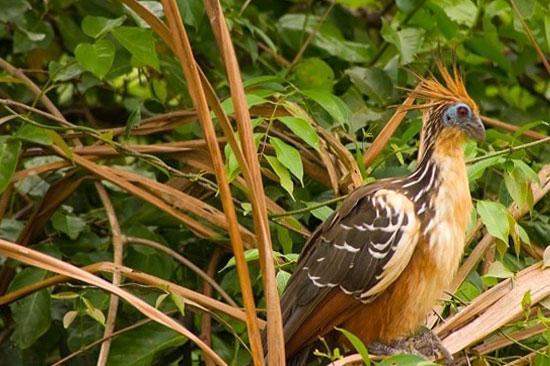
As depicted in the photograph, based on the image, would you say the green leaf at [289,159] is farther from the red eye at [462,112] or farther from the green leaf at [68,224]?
the green leaf at [68,224]

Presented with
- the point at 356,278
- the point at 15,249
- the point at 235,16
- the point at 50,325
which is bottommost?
the point at 50,325

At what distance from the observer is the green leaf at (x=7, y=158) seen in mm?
3514

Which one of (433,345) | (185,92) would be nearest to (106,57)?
(185,92)

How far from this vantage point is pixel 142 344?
3.69 m

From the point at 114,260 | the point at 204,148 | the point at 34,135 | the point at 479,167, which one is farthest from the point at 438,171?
the point at 34,135

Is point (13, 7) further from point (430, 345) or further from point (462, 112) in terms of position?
point (430, 345)

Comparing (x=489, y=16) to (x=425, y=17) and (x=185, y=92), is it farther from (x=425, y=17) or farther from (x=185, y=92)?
(x=185, y=92)

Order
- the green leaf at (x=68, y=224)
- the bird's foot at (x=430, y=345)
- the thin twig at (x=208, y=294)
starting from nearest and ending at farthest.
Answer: the bird's foot at (x=430, y=345) → the thin twig at (x=208, y=294) → the green leaf at (x=68, y=224)

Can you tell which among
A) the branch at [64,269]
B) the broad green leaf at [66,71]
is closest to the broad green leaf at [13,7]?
the broad green leaf at [66,71]

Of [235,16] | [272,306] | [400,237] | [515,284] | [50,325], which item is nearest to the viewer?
[272,306]

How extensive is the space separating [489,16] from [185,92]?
1.12 meters

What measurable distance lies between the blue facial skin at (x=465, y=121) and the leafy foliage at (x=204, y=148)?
3.8 inches

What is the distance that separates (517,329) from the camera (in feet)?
10.8

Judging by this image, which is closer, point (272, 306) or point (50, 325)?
point (272, 306)
